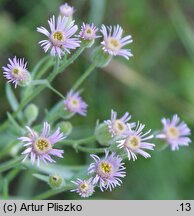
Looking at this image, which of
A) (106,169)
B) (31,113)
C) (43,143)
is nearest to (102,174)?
(106,169)

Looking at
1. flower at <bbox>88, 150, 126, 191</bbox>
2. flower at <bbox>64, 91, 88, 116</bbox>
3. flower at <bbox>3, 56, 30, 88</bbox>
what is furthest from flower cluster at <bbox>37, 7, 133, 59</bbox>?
flower at <bbox>88, 150, 126, 191</bbox>

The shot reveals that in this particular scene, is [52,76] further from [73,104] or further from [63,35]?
[73,104]

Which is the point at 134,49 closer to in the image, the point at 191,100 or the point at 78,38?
the point at 191,100

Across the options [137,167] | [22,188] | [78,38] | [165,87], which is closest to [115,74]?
[165,87]

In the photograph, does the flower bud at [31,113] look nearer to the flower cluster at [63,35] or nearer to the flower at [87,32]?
the flower cluster at [63,35]
